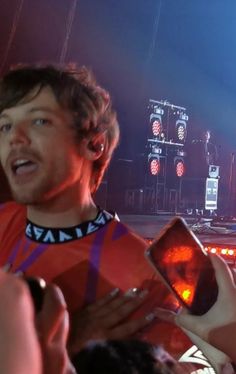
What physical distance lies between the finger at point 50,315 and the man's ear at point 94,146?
0.77m

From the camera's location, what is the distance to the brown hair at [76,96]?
112 cm

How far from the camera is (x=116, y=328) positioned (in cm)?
97

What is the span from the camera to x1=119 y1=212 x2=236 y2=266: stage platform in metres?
2.98

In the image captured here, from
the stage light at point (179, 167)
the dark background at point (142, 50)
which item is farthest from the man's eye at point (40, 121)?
the stage light at point (179, 167)

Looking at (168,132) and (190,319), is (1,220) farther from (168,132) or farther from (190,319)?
(168,132)

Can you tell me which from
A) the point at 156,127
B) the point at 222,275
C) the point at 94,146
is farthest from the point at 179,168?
the point at 222,275

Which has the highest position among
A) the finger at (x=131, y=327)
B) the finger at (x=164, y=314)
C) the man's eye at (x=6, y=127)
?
the man's eye at (x=6, y=127)

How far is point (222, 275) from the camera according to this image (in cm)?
59

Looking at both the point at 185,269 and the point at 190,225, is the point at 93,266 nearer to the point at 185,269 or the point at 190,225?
A: the point at 185,269

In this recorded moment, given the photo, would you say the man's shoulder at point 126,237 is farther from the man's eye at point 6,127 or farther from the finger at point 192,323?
the finger at point 192,323

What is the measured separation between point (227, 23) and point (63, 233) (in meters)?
2.38

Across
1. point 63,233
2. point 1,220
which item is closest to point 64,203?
point 63,233

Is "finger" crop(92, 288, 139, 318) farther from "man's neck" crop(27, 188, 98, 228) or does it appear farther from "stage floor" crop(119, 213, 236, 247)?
"stage floor" crop(119, 213, 236, 247)

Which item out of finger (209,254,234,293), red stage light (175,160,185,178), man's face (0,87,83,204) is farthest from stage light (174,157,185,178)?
finger (209,254,234,293)
